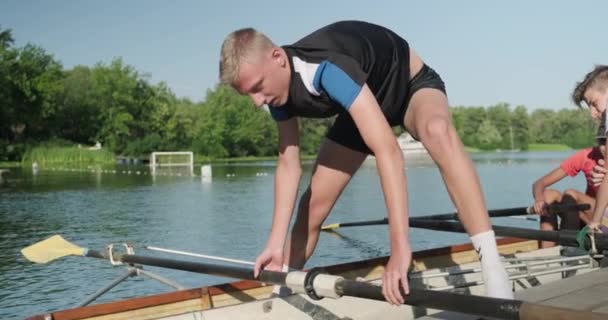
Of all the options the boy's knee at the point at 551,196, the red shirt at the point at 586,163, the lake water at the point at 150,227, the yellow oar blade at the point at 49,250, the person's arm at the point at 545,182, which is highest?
the red shirt at the point at 586,163

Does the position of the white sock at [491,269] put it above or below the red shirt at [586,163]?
below

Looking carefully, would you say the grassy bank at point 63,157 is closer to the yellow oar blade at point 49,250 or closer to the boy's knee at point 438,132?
the yellow oar blade at point 49,250

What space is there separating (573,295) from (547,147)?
138102 millimetres

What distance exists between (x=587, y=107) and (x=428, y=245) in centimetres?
741

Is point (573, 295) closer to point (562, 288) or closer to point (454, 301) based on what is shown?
point (562, 288)

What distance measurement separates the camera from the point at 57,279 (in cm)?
920

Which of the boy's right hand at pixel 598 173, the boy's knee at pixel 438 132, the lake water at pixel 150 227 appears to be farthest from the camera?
A: the lake water at pixel 150 227

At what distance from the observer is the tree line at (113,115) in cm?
6925

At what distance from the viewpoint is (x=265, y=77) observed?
3.20m

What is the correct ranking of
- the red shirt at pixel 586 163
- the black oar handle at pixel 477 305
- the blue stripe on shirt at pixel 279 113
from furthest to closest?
the red shirt at pixel 586 163, the blue stripe on shirt at pixel 279 113, the black oar handle at pixel 477 305

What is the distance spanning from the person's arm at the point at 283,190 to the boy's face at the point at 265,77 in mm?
626

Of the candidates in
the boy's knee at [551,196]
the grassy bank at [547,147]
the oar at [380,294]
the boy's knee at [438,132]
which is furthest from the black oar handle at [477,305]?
the grassy bank at [547,147]

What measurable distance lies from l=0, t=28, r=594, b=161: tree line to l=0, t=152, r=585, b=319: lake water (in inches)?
1518

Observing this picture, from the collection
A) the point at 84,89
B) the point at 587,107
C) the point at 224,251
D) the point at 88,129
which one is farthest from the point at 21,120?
the point at 587,107
